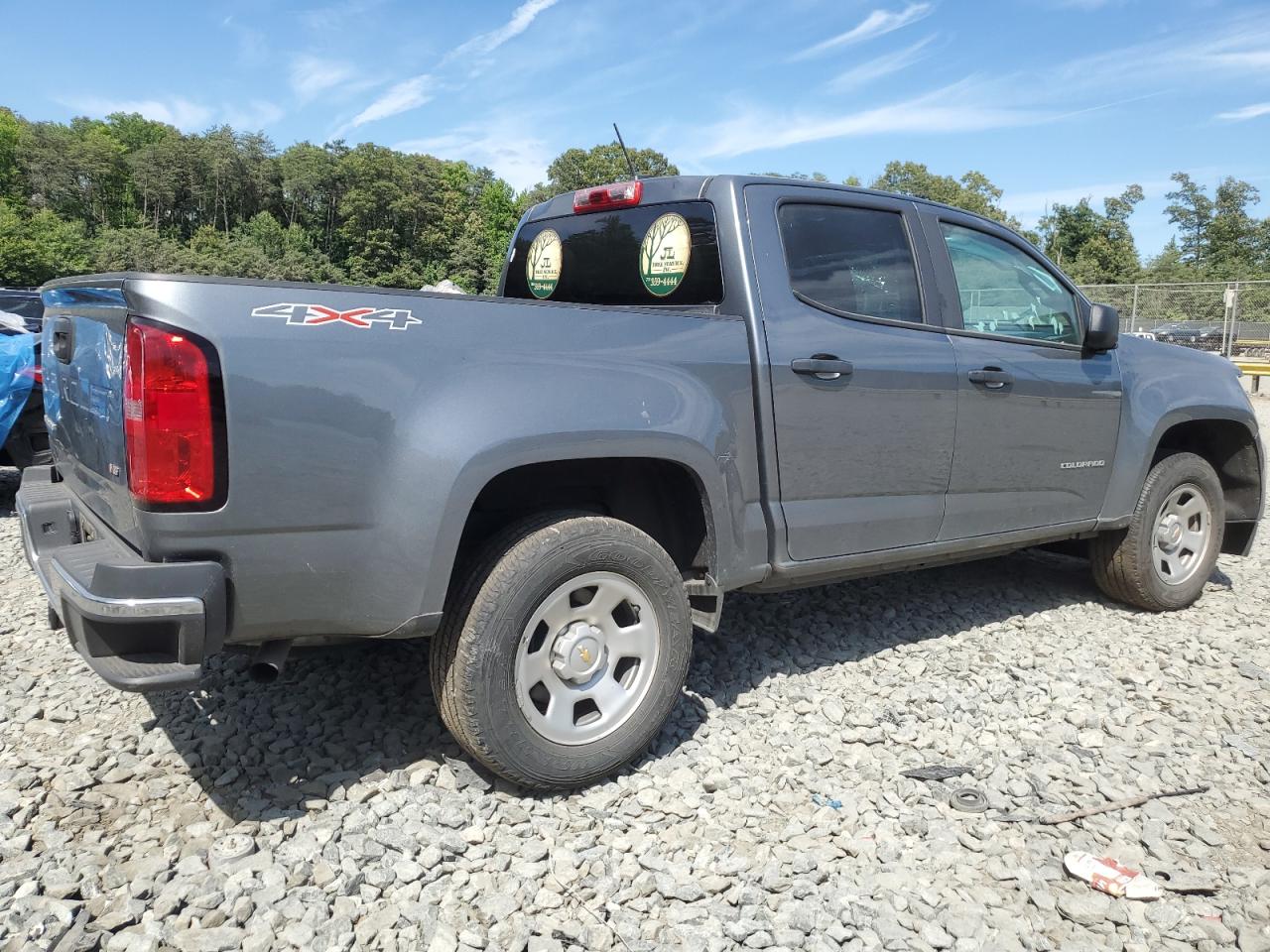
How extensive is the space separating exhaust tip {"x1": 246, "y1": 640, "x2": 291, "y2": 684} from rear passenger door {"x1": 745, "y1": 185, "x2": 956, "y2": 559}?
169 cm

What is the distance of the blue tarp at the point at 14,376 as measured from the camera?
6652 mm

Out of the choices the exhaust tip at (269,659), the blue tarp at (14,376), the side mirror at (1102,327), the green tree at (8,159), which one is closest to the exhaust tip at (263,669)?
the exhaust tip at (269,659)

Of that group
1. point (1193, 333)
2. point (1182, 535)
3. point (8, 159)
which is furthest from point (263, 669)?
point (8, 159)

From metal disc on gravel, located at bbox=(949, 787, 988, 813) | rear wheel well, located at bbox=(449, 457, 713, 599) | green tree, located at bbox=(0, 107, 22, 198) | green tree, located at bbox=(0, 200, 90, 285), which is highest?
green tree, located at bbox=(0, 107, 22, 198)

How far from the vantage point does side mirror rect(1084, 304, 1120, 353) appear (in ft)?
13.7

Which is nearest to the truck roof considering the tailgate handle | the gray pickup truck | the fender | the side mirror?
the gray pickup truck

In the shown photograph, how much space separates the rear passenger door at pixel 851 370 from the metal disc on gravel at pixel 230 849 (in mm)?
1929

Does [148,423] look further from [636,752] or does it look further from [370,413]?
[636,752]

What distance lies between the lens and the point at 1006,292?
4.20 metres

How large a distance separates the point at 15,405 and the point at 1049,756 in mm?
6898

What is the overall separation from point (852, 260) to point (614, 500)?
1.35 metres

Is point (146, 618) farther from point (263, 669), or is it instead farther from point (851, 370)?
point (851, 370)

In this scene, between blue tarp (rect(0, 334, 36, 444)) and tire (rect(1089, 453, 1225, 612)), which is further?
blue tarp (rect(0, 334, 36, 444))

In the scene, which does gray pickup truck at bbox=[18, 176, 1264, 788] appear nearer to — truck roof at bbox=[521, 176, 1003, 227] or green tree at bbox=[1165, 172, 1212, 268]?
truck roof at bbox=[521, 176, 1003, 227]
